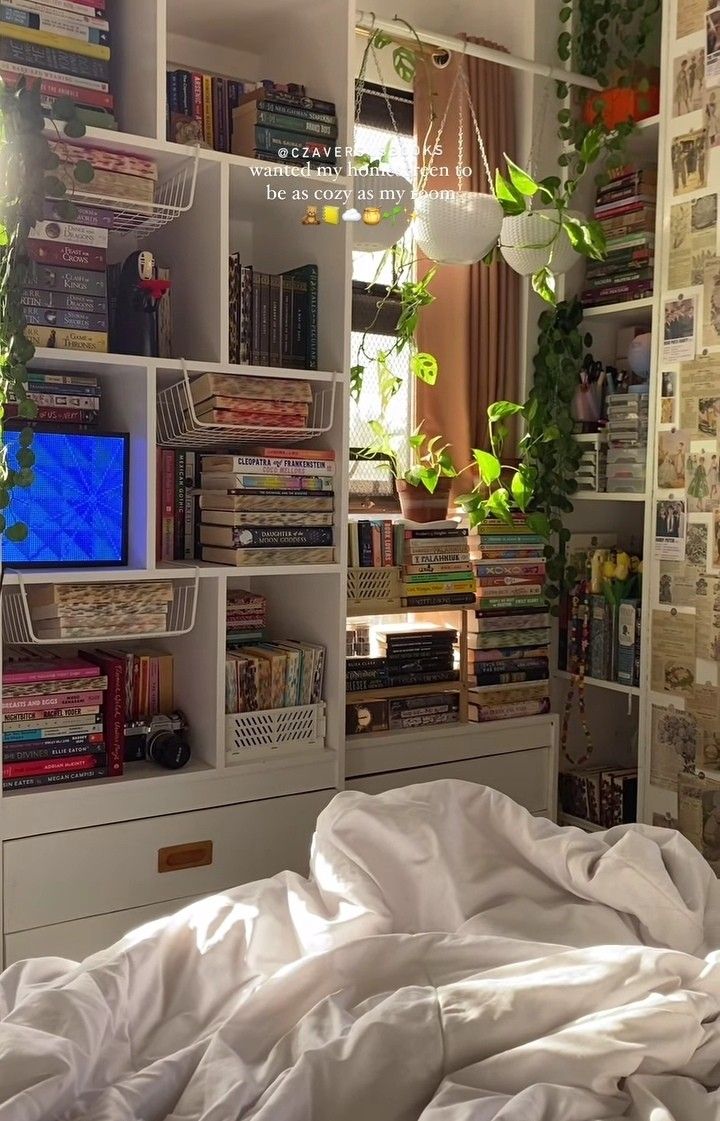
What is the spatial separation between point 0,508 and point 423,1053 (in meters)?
1.15

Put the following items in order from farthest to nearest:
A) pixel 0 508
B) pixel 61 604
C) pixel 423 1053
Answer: pixel 61 604, pixel 0 508, pixel 423 1053

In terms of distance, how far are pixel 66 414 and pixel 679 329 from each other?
1446 millimetres

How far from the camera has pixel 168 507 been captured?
7.91ft

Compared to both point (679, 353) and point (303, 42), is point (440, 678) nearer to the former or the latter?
point (679, 353)

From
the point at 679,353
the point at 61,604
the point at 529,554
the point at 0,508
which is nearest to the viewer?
the point at 0,508

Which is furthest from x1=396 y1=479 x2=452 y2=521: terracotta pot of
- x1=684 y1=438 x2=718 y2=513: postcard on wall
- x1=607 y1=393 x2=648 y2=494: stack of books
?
x1=684 y1=438 x2=718 y2=513: postcard on wall

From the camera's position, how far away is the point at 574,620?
3.04 m

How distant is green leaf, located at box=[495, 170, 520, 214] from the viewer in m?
2.71

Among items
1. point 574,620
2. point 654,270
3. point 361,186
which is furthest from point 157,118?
point 574,620

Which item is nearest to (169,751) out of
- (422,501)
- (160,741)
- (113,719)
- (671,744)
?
(160,741)

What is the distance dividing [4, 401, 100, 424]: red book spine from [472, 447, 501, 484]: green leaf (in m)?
1.04

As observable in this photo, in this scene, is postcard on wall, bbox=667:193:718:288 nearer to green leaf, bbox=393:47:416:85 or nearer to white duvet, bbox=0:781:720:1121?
green leaf, bbox=393:47:416:85

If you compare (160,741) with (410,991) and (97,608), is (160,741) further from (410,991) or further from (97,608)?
(410,991)

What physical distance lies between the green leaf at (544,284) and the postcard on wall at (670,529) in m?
0.62
